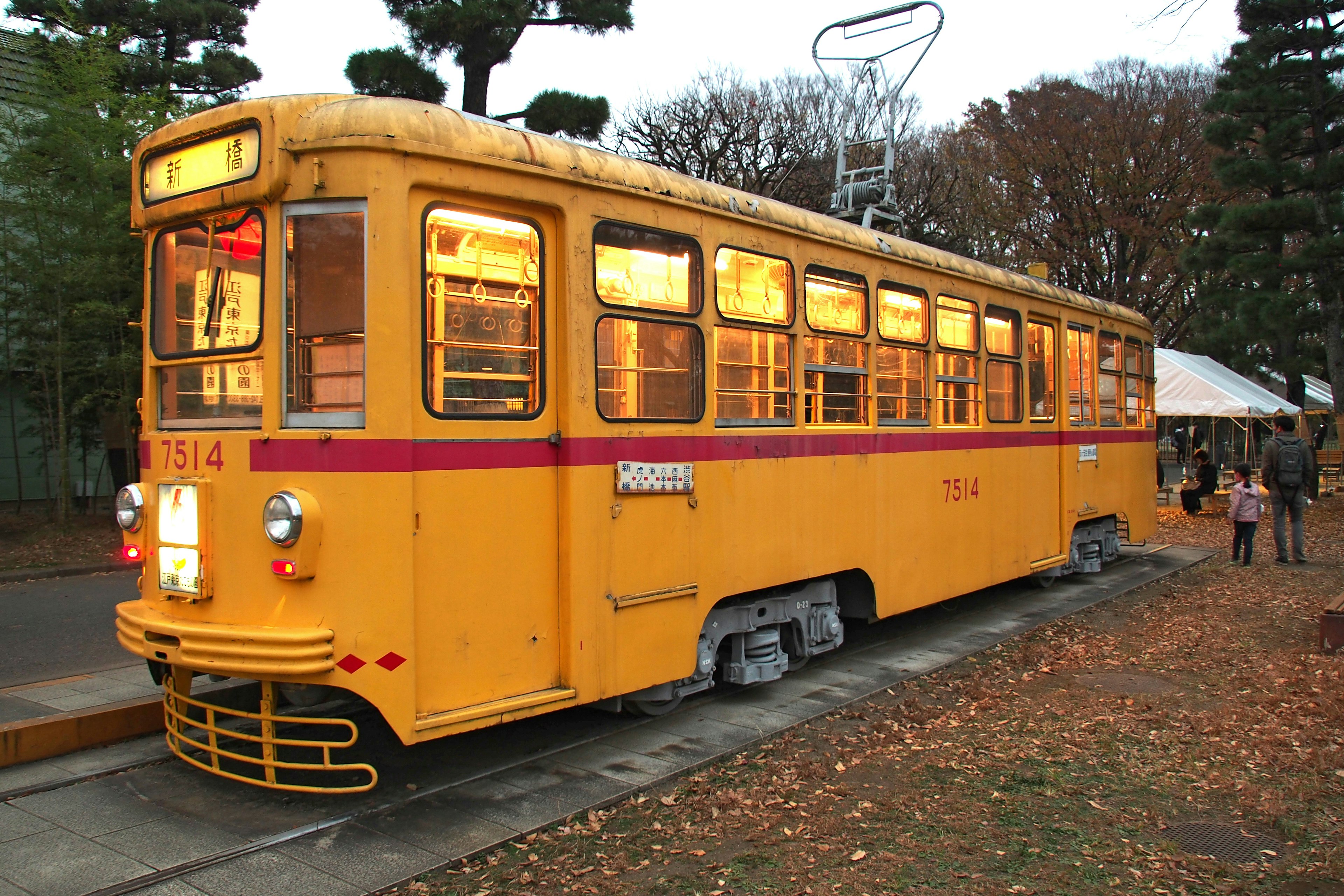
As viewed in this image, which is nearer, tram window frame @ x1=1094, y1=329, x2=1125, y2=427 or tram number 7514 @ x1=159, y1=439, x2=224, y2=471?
tram number 7514 @ x1=159, y1=439, x2=224, y2=471

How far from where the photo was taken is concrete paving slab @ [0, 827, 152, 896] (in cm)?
386

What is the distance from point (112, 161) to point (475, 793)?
12.8 metres

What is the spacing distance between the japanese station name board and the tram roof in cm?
156

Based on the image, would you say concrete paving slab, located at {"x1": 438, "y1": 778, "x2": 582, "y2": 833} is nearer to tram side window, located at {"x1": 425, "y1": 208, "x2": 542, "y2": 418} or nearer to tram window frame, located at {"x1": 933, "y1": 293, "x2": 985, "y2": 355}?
tram side window, located at {"x1": 425, "y1": 208, "x2": 542, "y2": 418}

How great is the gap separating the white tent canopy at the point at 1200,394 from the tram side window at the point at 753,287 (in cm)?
1699

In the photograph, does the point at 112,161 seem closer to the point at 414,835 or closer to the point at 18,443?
the point at 18,443

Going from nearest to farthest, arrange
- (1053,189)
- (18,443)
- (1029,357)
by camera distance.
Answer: (1029,357) < (18,443) < (1053,189)

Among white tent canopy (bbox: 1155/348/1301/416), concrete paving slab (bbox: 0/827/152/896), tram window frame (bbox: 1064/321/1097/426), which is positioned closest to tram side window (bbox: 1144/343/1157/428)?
tram window frame (bbox: 1064/321/1097/426)

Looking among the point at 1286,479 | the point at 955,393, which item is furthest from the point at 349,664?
the point at 1286,479

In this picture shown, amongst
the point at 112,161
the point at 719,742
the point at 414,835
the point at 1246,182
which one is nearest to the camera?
the point at 414,835

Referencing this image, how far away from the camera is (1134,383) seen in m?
12.5

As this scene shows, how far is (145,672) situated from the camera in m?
7.08

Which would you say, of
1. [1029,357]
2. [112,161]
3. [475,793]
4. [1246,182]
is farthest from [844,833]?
[1246,182]

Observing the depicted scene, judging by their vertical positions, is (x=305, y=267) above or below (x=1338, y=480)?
above
